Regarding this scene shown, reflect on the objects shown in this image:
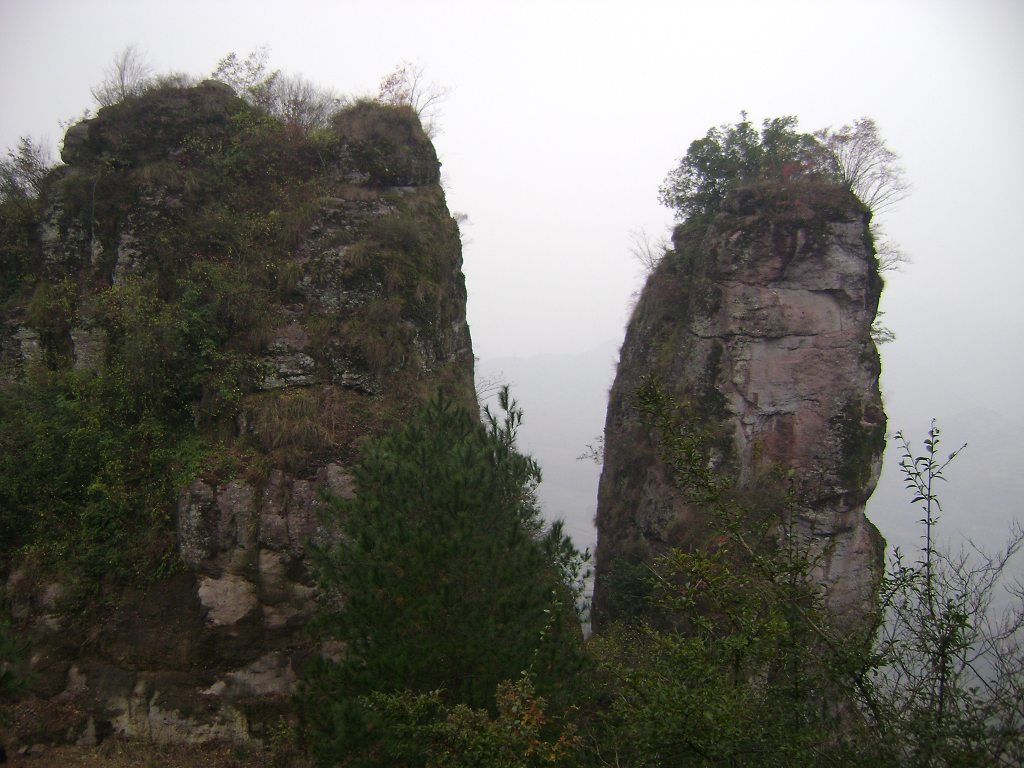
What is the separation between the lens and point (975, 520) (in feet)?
407

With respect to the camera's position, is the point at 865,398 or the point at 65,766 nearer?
the point at 65,766

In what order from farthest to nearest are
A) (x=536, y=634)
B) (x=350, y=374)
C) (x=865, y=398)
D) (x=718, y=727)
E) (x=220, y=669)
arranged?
(x=865, y=398), (x=350, y=374), (x=220, y=669), (x=536, y=634), (x=718, y=727)

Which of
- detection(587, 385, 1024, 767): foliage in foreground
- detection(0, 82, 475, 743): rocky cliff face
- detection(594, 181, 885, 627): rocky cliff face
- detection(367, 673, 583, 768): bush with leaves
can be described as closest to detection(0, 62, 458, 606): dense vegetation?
detection(0, 82, 475, 743): rocky cliff face

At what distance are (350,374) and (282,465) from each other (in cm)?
271

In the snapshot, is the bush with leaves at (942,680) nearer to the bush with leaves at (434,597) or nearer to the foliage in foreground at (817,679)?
the foliage in foreground at (817,679)

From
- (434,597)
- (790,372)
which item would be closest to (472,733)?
(434,597)

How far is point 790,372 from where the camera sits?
61.2ft

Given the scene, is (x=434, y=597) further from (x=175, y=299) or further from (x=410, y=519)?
(x=175, y=299)

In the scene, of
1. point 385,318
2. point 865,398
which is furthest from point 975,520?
point 385,318

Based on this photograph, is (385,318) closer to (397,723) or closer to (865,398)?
(397,723)

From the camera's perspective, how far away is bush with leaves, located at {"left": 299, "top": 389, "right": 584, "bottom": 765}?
7902mm

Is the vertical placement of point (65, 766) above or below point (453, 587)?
below

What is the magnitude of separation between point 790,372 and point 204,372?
16527 millimetres

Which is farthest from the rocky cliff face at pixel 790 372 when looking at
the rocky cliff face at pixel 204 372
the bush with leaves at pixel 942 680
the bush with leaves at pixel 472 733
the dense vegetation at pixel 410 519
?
the bush with leaves at pixel 942 680
